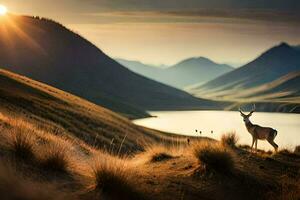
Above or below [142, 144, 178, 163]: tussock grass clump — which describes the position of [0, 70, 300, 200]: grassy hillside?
below

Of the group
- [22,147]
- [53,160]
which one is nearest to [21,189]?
[53,160]

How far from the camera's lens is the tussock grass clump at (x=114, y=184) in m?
10.8

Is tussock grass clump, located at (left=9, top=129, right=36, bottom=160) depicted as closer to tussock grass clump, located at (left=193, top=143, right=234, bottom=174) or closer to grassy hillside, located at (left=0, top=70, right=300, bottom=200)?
grassy hillside, located at (left=0, top=70, right=300, bottom=200)

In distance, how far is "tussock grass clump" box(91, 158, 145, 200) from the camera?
1083 centimetres

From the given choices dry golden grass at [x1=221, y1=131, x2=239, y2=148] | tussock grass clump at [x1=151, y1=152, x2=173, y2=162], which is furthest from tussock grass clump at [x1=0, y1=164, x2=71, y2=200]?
dry golden grass at [x1=221, y1=131, x2=239, y2=148]

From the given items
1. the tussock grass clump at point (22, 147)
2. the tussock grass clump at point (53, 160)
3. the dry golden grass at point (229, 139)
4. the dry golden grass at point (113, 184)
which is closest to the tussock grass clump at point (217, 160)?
the dry golden grass at point (113, 184)

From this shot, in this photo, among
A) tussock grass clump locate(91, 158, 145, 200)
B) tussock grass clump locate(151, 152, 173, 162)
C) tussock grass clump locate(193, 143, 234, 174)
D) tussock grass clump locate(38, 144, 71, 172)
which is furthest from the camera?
tussock grass clump locate(151, 152, 173, 162)

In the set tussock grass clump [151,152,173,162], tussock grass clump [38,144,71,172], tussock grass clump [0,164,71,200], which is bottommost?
tussock grass clump [0,164,71,200]

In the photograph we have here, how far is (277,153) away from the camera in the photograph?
19.5 meters

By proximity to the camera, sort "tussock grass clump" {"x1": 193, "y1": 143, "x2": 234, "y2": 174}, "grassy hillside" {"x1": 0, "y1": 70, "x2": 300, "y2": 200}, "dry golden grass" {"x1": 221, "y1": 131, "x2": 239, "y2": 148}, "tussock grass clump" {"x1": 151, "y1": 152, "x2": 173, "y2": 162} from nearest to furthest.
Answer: "grassy hillside" {"x1": 0, "y1": 70, "x2": 300, "y2": 200} < "tussock grass clump" {"x1": 193, "y1": 143, "x2": 234, "y2": 174} < "tussock grass clump" {"x1": 151, "y1": 152, "x2": 173, "y2": 162} < "dry golden grass" {"x1": 221, "y1": 131, "x2": 239, "y2": 148}

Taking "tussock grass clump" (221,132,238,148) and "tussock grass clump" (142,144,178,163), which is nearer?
"tussock grass clump" (142,144,178,163)

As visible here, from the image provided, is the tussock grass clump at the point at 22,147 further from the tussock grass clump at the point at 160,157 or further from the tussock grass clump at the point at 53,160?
the tussock grass clump at the point at 160,157

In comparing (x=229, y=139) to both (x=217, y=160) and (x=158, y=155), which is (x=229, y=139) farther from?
(x=217, y=160)

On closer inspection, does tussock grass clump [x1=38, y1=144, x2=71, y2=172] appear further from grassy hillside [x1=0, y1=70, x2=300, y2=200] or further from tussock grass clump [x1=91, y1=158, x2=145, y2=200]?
tussock grass clump [x1=91, y1=158, x2=145, y2=200]
